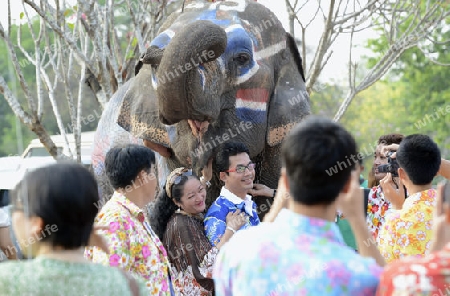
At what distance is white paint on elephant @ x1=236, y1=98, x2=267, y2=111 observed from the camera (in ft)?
16.0

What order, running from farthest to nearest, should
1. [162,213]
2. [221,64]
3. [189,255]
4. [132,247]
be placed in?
[221,64] < [162,213] < [189,255] < [132,247]

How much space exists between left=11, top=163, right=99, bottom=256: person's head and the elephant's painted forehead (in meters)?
2.89

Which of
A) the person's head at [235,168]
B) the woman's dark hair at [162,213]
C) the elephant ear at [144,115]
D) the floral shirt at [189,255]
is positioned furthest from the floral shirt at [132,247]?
the elephant ear at [144,115]

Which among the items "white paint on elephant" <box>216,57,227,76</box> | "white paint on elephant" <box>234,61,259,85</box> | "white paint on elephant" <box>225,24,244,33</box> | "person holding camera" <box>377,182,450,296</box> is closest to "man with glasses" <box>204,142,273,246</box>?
"white paint on elephant" <box>216,57,227,76</box>

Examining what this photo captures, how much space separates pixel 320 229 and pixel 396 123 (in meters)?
23.4

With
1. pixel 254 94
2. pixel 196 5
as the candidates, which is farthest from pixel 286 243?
pixel 196 5

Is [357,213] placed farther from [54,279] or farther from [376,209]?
[376,209]

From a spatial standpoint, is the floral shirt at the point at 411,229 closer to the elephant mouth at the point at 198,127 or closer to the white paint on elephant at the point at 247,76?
the elephant mouth at the point at 198,127

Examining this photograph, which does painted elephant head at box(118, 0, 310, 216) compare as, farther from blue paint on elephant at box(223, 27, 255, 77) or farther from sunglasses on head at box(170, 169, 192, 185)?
sunglasses on head at box(170, 169, 192, 185)

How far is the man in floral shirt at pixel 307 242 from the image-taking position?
1881mm

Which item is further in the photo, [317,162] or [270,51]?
[270,51]

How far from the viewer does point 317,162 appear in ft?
6.50

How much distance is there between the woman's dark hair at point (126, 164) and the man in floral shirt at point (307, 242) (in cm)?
98

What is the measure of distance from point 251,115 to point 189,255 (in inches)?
55.6
